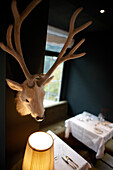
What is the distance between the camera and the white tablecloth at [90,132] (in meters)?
1.80

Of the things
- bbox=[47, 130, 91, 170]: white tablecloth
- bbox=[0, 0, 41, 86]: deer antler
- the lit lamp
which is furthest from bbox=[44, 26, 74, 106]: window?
the lit lamp

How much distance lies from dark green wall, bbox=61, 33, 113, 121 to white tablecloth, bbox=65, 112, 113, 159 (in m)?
0.52

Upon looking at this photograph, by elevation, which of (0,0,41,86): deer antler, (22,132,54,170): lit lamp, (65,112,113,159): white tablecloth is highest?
(0,0,41,86): deer antler

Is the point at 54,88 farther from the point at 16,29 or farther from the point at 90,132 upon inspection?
the point at 16,29

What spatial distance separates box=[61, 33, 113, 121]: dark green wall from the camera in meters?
2.49

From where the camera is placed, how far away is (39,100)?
2.56ft

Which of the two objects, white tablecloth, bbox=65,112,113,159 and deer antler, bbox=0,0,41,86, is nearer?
deer antler, bbox=0,0,41,86

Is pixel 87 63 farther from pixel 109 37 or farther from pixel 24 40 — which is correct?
pixel 24 40

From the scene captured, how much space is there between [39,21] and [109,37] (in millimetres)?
2115

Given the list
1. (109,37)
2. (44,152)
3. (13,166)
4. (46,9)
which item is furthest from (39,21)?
(109,37)

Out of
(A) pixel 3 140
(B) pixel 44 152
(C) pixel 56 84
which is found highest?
(C) pixel 56 84

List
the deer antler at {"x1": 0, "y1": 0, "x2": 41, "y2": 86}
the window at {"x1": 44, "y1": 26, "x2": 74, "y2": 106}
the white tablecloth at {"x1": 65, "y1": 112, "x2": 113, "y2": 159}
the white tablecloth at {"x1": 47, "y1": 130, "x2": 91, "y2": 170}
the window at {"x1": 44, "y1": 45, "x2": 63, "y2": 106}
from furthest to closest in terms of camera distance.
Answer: the window at {"x1": 44, "y1": 45, "x2": 63, "y2": 106} < the window at {"x1": 44, "y1": 26, "x2": 74, "y2": 106} < the white tablecloth at {"x1": 65, "y1": 112, "x2": 113, "y2": 159} < the white tablecloth at {"x1": 47, "y1": 130, "x2": 91, "y2": 170} < the deer antler at {"x1": 0, "y1": 0, "x2": 41, "y2": 86}

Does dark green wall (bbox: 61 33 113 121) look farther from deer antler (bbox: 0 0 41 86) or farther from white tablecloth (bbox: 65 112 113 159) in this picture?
deer antler (bbox: 0 0 41 86)

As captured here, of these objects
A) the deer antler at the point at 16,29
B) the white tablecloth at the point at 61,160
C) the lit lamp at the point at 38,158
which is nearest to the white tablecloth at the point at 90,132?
the white tablecloth at the point at 61,160
